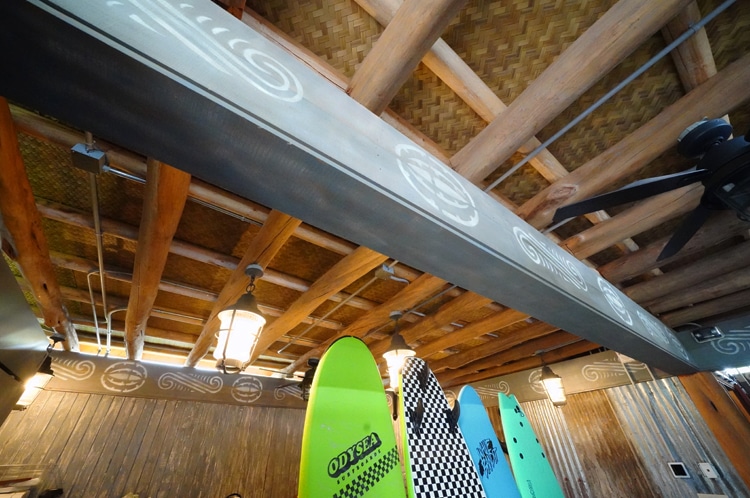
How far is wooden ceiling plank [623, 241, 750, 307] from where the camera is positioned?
8.50ft

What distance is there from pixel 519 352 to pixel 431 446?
3388mm

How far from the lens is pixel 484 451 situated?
262 centimetres

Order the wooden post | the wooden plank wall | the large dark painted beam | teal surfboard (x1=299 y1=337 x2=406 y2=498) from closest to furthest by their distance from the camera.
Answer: the large dark painted beam < teal surfboard (x1=299 y1=337 x2=406 y2=498) < the wooden post < the wooden plank wall

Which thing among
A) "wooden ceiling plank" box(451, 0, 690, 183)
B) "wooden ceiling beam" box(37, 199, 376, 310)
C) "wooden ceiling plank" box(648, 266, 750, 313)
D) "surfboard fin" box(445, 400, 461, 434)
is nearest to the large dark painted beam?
"wooden ceiling plank" box(451, 0, 690, 183)

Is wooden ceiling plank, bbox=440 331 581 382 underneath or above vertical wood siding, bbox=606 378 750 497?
above

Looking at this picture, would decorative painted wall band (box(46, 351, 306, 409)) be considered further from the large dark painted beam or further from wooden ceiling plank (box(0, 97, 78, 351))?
the large dark painted beam

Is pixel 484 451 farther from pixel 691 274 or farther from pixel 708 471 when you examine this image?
pixel 708 471

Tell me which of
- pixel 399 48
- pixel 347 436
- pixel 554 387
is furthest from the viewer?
pixel 554 387

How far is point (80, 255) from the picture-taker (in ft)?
8.74

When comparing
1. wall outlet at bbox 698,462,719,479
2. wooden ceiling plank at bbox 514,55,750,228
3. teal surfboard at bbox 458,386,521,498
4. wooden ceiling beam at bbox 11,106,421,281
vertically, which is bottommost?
wall outlet at bbox 698,462,719,479

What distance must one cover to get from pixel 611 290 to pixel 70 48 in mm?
3213

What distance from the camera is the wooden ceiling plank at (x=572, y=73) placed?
1.14m

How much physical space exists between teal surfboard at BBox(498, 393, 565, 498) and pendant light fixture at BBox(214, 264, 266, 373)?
275 cm

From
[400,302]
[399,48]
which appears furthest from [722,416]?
[399,48]
